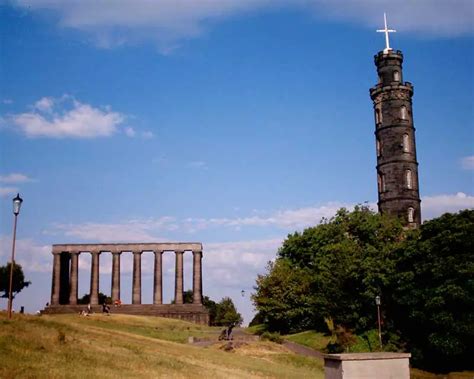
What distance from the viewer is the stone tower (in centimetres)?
6788

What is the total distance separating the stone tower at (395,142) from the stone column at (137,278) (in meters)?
37.9

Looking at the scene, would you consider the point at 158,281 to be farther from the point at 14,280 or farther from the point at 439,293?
the point at 439,293

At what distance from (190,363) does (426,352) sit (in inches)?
830

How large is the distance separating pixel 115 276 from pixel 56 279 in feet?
30.0

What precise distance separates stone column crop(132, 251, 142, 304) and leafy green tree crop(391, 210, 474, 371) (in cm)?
4700

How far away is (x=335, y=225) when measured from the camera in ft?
212

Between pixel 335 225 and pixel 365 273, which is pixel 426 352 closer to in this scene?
pixel 365 273

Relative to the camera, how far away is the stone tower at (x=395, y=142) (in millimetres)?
67875

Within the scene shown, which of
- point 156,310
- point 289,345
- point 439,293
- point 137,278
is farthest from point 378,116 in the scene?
point 137,278

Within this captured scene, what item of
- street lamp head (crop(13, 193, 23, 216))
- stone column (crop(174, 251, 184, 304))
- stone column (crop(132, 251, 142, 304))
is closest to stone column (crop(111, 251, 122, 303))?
stone column (crop(132, 251, 142, 304))

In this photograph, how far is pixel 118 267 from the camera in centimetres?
8362

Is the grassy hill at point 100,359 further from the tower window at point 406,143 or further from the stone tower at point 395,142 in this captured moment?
the tower window at point 406,143

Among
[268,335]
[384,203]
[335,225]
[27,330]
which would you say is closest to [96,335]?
[27,330]

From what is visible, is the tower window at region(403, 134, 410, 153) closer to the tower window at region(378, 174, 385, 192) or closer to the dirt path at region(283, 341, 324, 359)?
the tower window at region(378, 174, 385, 192)
